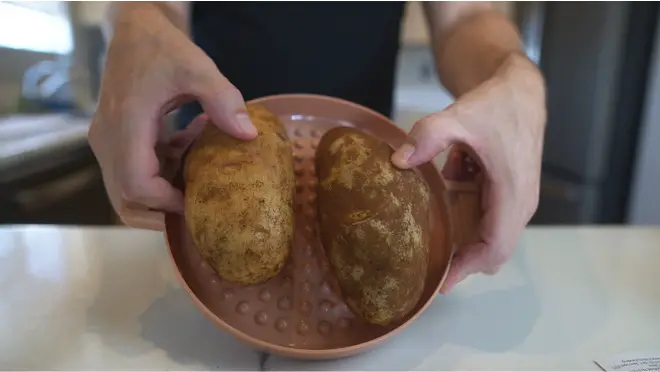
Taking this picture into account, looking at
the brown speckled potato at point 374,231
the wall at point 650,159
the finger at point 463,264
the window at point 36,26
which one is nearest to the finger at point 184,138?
the brown speckled potato at point 374,231

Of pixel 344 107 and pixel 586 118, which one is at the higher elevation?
pixel 344 107

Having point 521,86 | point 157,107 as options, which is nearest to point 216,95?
point 157,107

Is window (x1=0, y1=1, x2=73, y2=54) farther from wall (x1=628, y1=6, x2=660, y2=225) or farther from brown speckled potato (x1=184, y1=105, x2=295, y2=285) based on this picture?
wall (x1=628, y1=6, x2=660, y2=225)

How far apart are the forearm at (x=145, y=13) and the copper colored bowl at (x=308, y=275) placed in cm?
12

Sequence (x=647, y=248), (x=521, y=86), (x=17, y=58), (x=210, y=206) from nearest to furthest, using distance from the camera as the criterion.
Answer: (x=210, y=206) → (x=521, y=86) → (x=647, y=248) → (x=17, y=58)

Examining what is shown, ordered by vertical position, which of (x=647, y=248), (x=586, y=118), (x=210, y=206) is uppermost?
(x=210, y=206)

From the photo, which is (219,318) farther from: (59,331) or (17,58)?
(17,58)

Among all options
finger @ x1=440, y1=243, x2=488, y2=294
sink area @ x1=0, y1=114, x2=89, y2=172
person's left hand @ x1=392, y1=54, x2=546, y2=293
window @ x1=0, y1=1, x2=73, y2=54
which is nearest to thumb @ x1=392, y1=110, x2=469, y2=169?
person's left hand @ x1=392, y1=54, x2=546, y2=293

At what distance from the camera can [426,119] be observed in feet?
1.51

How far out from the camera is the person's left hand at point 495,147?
46 cm

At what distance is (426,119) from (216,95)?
15cm

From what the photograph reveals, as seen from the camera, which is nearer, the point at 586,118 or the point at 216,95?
the point at 216,95

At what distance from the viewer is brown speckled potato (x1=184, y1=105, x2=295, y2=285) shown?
A: 427 millimetres

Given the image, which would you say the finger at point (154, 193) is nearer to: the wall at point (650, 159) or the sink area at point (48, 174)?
the sink area at point (48, 174)
